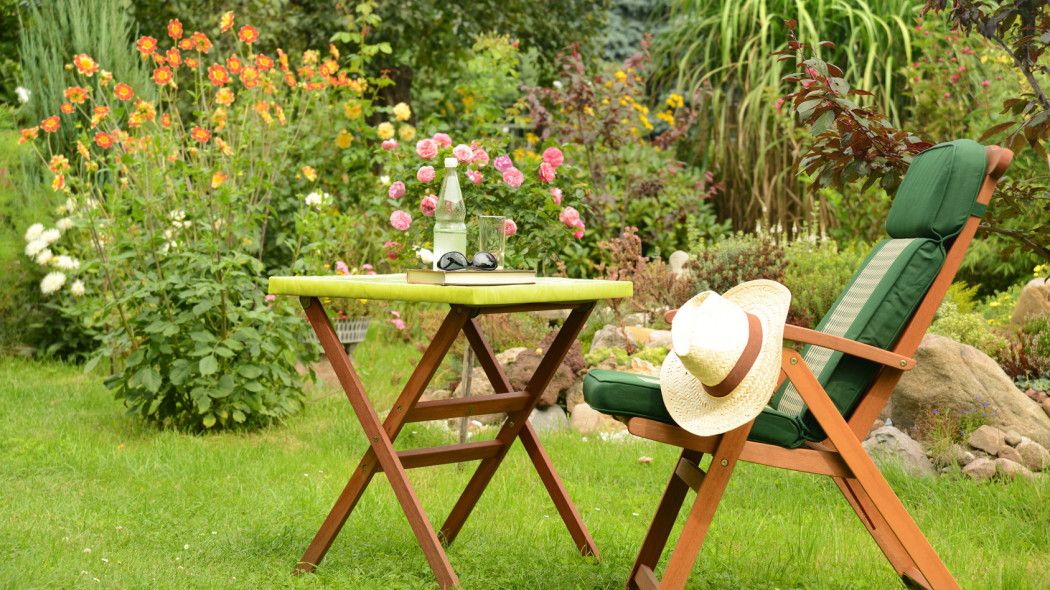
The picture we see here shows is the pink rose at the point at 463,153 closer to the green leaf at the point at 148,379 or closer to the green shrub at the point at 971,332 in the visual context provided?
the green leaf at the point at 148,379

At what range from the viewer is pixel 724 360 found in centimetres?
201

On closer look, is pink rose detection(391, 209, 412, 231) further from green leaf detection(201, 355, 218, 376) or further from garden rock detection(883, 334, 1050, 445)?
garden rock detection(883, 334, 1050, 445)

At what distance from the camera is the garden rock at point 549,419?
4.41 meters

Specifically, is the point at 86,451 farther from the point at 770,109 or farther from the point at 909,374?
the point at 770,109

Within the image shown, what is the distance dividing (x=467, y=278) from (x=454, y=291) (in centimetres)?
13

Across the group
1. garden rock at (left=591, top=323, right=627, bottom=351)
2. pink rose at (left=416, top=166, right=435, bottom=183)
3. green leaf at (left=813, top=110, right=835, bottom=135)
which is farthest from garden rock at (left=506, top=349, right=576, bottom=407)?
green leaf at (left=813, top=110, right=835, bottom=135)

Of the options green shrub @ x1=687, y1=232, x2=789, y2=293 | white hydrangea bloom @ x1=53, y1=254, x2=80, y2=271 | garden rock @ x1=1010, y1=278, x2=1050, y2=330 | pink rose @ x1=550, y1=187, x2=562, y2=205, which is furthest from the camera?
green shrub @ x1=687, y1=232, x2=789, y2=293

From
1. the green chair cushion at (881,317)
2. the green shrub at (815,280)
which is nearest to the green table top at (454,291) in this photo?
the green chair cushion at (881,317)

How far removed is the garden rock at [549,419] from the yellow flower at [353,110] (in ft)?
9.00

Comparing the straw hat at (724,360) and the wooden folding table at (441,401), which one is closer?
the straw hat at (724,360)

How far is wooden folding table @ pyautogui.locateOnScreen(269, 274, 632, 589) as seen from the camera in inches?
89.0

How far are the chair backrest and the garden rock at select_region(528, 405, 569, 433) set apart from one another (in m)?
2.15

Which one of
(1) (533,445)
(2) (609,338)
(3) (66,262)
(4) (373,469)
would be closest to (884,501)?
(1) (533,445)

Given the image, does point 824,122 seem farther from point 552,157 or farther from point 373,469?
point 373,469
